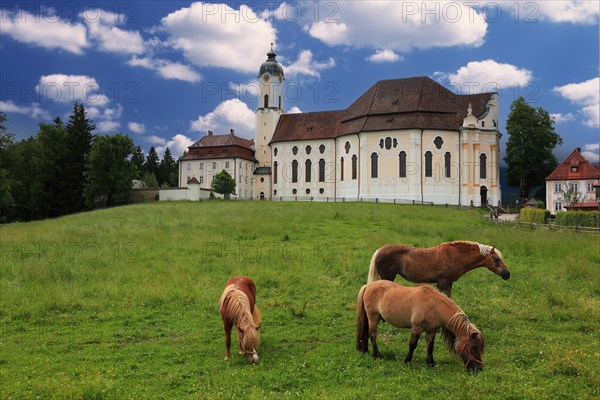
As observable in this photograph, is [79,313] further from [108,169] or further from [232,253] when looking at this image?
[108,169]

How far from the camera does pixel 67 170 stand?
2255 inches

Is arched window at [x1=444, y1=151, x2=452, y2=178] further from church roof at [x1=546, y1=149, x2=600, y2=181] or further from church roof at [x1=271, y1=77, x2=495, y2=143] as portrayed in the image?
church roof at [x1=546, y1=149, x2=600, y2=181]

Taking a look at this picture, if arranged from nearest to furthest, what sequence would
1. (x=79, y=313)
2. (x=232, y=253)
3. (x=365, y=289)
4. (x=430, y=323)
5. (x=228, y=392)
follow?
1. (x=228, y=392)
2. (x=430, y=323)
3. (x=365, y=289)
4. (x=79, y=313)
5. (x=232, y=253)

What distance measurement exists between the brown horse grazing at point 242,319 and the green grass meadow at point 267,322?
0.34 meters

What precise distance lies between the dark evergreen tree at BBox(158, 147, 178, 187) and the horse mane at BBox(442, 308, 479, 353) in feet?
340

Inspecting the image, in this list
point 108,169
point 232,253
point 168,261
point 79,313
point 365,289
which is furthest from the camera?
point 108,169

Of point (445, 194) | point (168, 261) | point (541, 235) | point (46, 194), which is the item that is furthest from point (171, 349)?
point (46, 194)

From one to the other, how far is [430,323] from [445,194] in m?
51.0

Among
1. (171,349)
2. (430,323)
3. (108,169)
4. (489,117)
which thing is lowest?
(171,349)

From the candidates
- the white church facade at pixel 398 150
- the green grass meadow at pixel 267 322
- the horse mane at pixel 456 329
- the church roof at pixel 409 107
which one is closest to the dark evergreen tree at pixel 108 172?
the white church facade at pixel 398 150

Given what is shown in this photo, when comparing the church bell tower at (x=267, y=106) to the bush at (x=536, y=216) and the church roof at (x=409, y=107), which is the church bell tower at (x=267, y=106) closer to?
the church roof at (x=409, y=107)

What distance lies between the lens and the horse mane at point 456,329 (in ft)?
24.6

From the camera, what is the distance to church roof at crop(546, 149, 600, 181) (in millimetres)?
51469

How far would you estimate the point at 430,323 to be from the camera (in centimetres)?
774
